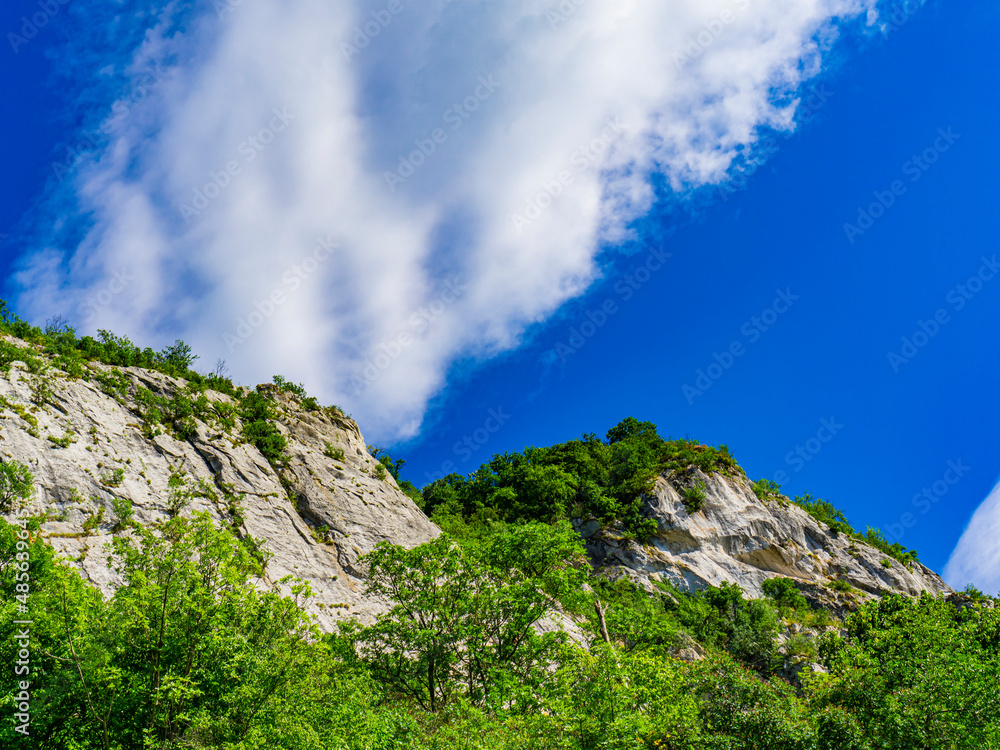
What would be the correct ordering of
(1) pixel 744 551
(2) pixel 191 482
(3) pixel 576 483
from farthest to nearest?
(3) pixel 576 483 < (1) pixel 744 551 < (2) pixel 191 482

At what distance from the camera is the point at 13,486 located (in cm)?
2223

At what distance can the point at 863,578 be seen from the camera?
200 ft

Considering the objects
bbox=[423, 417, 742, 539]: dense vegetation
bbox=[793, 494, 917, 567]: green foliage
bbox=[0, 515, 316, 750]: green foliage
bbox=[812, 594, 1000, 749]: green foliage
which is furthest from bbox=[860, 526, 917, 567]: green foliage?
bbox=[0, 515, 316, 750]: green foliage

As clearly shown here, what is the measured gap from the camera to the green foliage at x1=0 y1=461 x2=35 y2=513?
21.9 meters

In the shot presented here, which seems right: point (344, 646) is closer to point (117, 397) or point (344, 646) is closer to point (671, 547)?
point (117, 397)

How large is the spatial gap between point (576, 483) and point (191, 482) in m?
42.6

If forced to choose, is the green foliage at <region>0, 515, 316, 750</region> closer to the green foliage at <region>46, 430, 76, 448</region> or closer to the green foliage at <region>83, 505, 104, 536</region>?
the green foliage at <region>83, 505, 104, 536</region>

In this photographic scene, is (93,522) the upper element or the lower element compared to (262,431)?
lower

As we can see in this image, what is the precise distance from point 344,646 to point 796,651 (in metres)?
38.3

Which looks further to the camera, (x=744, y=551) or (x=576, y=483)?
(x=576, y=483)

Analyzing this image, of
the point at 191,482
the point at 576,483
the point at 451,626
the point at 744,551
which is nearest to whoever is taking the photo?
the point at 451,626
